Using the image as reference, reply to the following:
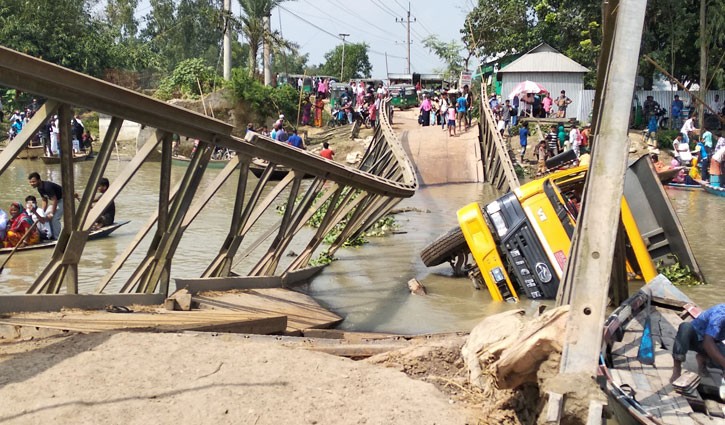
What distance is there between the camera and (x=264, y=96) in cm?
3556

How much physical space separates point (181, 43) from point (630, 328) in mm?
61543

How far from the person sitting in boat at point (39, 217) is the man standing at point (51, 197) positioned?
0.07 m

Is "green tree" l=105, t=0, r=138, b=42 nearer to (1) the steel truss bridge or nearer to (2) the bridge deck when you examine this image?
(2) the bridge deck

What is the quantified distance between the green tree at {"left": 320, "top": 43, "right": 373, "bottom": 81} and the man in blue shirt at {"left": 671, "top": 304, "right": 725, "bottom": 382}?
77.1 m

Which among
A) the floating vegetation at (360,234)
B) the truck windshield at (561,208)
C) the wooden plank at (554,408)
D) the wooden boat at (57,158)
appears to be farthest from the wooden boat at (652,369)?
the wooden boat at (57,158)

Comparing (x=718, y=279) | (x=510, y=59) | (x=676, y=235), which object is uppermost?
(x=510, y=59)

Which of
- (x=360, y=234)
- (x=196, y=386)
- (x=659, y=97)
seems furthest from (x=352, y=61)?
(x=196, y=386)


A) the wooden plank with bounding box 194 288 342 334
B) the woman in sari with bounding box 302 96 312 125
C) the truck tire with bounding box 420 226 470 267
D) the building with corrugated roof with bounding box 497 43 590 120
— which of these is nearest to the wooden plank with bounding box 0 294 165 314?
the wooden plank with bounding box 194 288 342 334

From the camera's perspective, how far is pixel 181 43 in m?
64.3

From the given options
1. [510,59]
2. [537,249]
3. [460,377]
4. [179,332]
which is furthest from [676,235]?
[510,59]

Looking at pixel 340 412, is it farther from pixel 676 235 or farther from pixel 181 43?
pixel 181 43

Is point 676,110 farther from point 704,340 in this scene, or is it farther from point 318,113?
point 704,340

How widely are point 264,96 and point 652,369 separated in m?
30.5

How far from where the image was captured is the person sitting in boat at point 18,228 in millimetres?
12938
